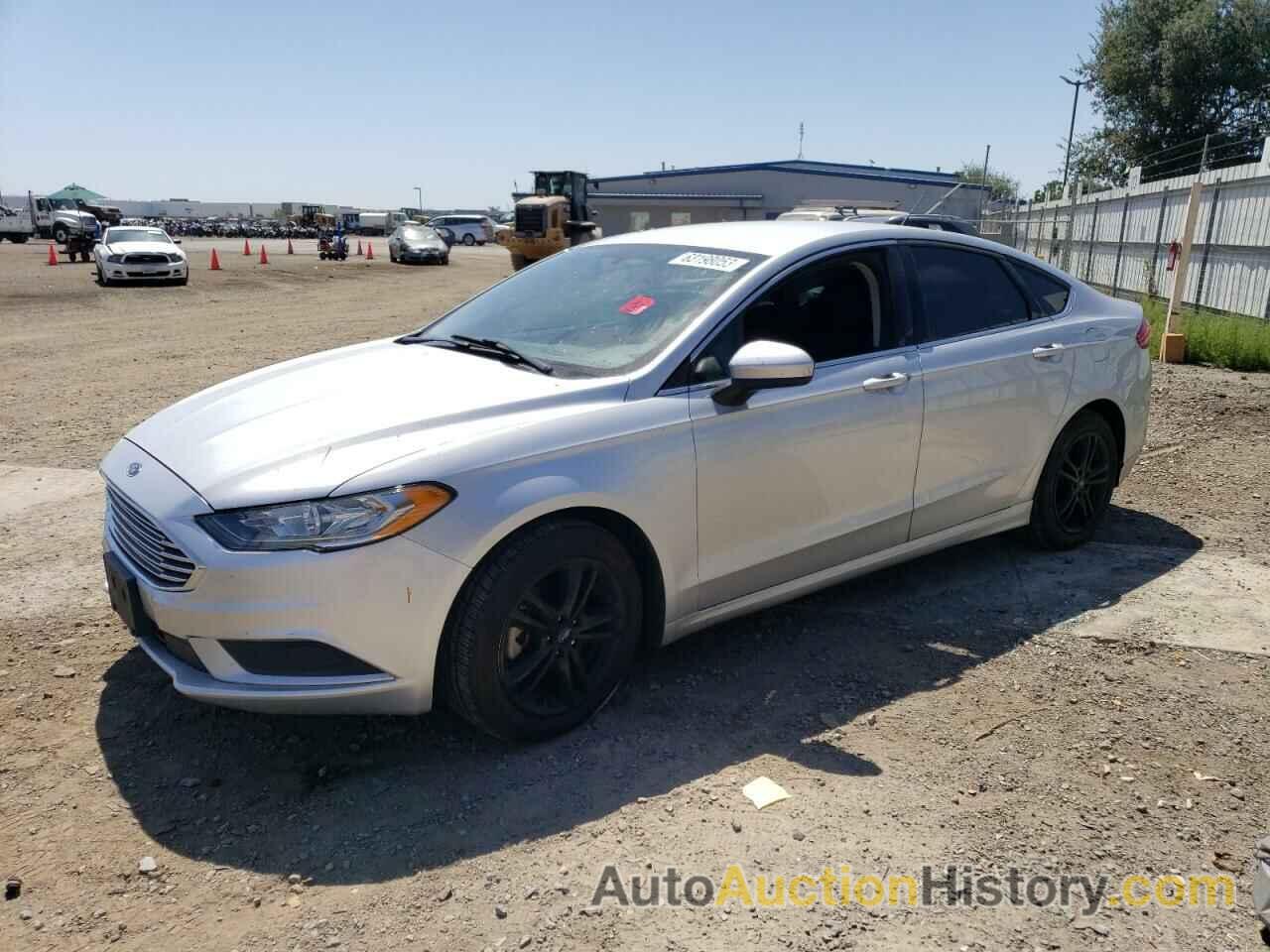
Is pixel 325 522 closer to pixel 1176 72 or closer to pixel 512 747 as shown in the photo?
pixel 512 747

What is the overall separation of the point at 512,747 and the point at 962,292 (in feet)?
9.29

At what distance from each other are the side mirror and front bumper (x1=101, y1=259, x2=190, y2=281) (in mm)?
22355

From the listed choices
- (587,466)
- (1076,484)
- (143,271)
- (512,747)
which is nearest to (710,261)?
(587,466)

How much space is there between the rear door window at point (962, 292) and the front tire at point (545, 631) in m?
1.92

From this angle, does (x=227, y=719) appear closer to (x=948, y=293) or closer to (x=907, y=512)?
(x=907, y=512)

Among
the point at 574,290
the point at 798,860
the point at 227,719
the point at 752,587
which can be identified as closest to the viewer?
the point at 798,860

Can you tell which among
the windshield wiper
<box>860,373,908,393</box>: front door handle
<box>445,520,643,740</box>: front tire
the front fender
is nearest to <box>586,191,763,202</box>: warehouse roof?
the windshield wiper

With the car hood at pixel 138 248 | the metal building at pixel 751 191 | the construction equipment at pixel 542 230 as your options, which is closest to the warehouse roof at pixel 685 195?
the metal building at pixel 751 191

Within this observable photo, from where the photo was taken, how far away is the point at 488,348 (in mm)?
3896

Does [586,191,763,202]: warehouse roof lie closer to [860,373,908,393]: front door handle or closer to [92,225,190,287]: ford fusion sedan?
[92,225,190,287]: ford fusion sedan

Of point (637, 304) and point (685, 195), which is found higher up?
point (685, 195)

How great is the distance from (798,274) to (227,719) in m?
2.69

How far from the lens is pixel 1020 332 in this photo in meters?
4.63

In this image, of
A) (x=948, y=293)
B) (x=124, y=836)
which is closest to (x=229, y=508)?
(x=124, y=836)
